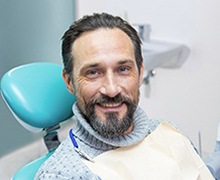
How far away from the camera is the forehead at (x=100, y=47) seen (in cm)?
94

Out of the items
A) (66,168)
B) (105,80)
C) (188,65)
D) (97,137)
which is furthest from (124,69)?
(188,65)

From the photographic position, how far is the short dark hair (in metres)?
0.98

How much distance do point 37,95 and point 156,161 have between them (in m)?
0.44

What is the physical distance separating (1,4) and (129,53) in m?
1.23

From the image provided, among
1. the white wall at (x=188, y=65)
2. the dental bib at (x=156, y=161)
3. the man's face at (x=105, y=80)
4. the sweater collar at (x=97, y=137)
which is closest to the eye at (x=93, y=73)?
the man's face at (x=105, y=80)

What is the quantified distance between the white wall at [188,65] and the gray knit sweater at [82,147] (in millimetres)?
952

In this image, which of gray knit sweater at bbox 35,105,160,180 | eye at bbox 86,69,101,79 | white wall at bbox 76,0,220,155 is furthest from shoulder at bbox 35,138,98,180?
white wall at bbox 76,0,220,155

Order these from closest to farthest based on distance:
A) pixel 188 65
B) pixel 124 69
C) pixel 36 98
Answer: pixel 124 69
pixel 36 98
pixel 188 65

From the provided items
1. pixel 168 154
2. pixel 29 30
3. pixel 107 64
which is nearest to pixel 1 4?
pixel 29 30

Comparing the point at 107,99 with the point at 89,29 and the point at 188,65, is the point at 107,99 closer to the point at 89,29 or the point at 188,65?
the point at 89,29

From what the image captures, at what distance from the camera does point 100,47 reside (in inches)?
37.3

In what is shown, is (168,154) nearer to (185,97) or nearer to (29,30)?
(185,97)

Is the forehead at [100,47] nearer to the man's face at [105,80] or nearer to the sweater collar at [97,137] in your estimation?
the man's face at [105,80]

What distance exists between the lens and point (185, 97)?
2.04 m
